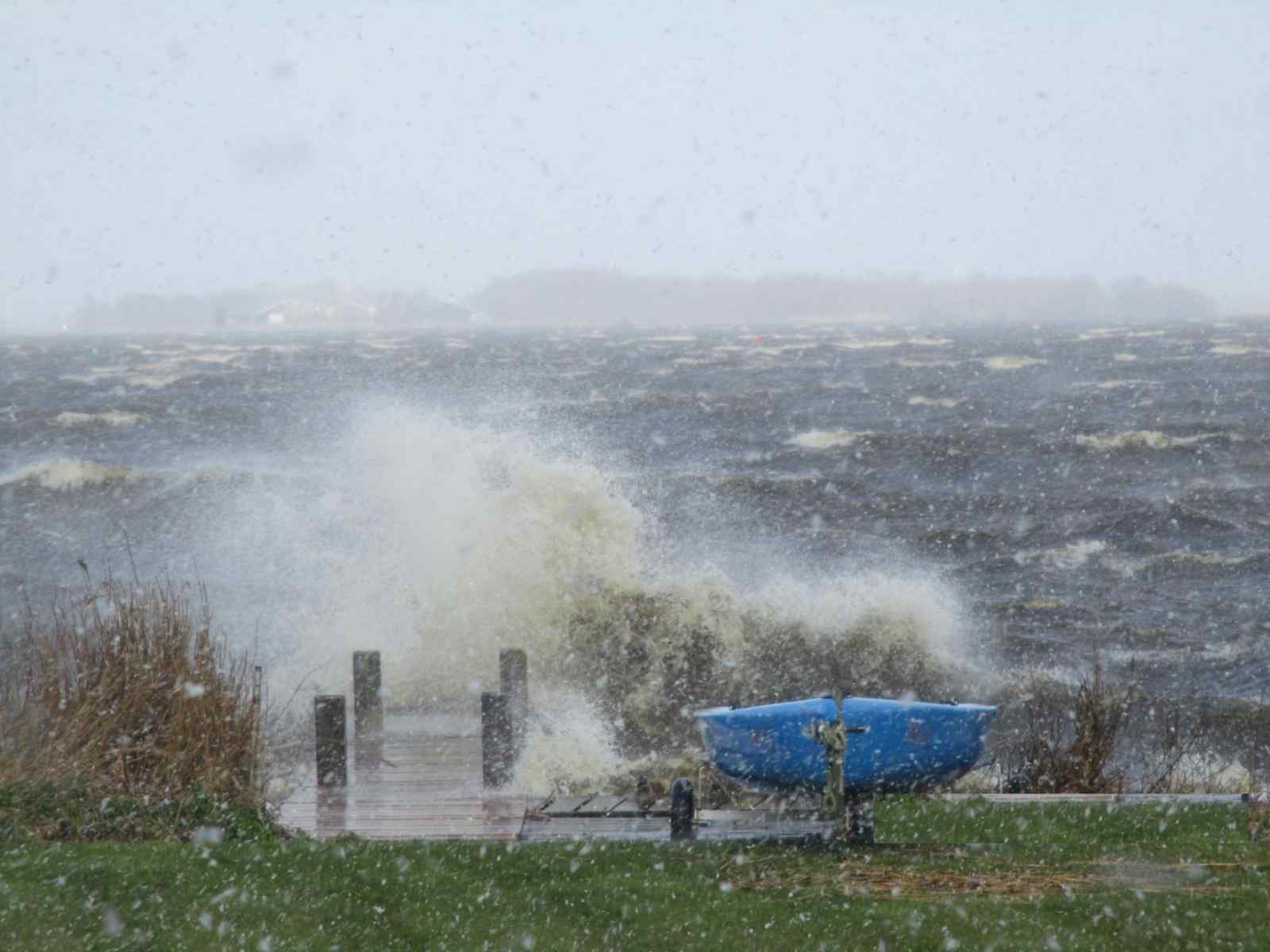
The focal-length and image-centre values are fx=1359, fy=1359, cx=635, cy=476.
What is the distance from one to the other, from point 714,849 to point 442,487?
22.9m

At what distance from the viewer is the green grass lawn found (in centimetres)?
733

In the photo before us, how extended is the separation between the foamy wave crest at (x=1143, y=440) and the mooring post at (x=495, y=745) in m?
40.0

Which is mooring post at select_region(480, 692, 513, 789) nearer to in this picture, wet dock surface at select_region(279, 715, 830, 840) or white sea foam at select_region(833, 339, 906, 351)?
wet dock surface at select_region(279, 715, 830, 840)

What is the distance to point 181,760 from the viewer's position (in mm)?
9859

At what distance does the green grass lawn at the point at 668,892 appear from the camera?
24.0 feet

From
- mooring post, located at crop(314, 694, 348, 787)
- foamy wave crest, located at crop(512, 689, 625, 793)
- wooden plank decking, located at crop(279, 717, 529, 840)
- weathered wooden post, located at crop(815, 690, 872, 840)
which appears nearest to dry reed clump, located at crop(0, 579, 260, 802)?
wooden plank decking, located at crop(279, 717, 529, 840)

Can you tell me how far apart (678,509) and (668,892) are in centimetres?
3207

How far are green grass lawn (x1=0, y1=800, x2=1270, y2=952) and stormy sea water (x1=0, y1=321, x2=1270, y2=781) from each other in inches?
153

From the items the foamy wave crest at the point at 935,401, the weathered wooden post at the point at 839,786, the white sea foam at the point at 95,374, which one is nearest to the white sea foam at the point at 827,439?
the foamy wave crest at the point at 935,401

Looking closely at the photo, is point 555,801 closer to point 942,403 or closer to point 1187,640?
point 1187,640

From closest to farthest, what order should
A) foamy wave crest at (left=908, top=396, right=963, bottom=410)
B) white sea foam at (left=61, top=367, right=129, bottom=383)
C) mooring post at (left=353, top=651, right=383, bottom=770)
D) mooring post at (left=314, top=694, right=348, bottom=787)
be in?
mooring post at (left=314, top=694, right=348, bottom=787), mooring post at (left=353, top=651, right=383, bottom=770), foamy wave crest at (left=908, top=396, right=963, bottom=410), white sea foam at (left=61, top=367, right=129, bottom=383)

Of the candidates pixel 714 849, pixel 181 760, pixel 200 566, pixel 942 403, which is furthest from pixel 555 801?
pixel 942 403

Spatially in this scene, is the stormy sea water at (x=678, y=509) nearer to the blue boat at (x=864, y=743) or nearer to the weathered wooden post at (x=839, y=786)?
the blue boat at (x=864, y=743)

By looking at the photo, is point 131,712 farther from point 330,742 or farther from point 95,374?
point 95,374
